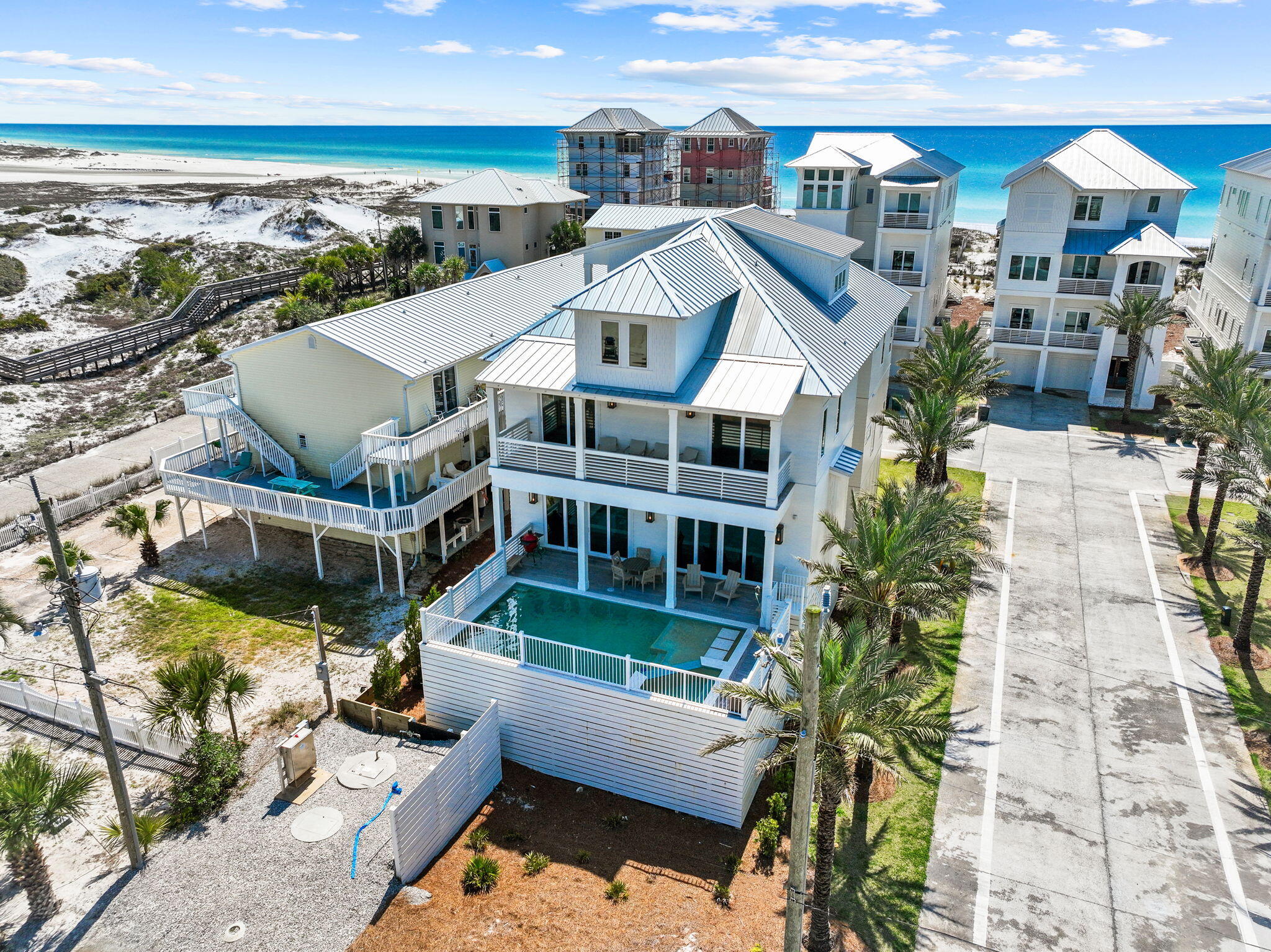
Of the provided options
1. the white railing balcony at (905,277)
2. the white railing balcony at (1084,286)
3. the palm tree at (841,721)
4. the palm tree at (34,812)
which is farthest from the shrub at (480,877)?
the white railing balcony at (1084,286)

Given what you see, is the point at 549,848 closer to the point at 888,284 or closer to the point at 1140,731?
the point at 1140,731

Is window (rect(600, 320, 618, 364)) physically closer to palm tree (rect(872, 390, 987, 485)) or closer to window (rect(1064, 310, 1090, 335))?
palm tree (rect(872, 390, 987, 485))

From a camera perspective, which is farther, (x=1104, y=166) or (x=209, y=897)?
(x=1104, y=166)

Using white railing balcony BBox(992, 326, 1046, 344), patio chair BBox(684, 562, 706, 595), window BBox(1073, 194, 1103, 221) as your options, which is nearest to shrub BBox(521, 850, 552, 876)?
patio chair BBox(684, 562, 706, 595)

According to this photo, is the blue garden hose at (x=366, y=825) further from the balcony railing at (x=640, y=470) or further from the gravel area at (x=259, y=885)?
the balcony railing at (x=640, y=470)

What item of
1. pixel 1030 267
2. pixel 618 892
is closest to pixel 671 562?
pixel 618 892

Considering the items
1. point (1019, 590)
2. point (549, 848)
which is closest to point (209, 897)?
point (549, 848)
